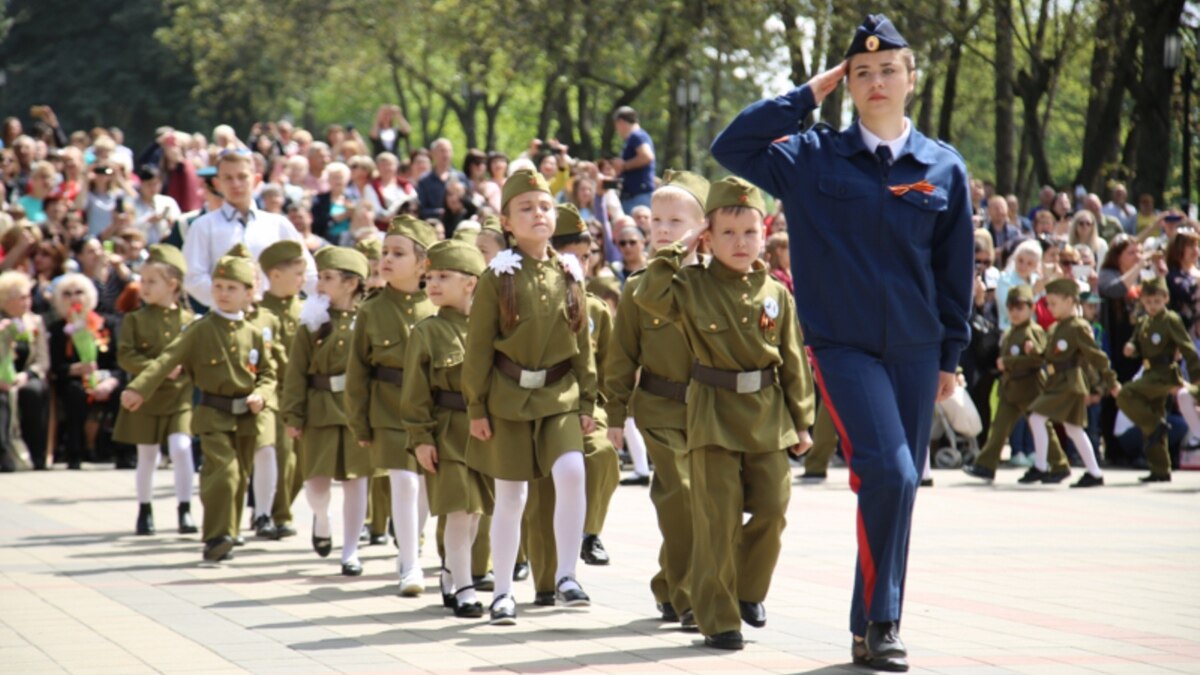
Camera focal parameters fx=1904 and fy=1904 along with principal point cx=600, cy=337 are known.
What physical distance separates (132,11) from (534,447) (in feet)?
184

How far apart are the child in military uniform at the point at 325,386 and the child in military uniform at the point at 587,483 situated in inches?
52.7

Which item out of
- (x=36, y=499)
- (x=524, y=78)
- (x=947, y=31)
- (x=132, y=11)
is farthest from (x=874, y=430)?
(x=132, y=11)

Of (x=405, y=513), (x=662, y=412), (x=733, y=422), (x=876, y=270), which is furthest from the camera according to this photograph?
(x=405, y=513)

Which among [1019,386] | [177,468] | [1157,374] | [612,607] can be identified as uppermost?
[1157,374]

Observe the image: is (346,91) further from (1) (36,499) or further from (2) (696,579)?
(2) (696,579)

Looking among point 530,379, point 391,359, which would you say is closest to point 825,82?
point 530,379

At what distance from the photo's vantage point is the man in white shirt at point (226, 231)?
12836 mm

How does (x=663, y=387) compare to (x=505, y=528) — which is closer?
(x=505, y=528)

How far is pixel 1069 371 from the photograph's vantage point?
54.4 feet

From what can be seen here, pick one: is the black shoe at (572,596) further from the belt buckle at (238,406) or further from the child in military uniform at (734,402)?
the belt buckle at (238,406)

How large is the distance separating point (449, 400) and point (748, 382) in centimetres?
183

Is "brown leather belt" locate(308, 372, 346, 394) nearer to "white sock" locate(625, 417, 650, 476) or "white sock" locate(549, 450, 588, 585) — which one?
"white sock" locate(549, 450, 588, 585)

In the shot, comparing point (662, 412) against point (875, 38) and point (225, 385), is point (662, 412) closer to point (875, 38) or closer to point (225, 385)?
point (875, 38)

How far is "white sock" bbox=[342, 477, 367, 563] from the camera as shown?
1052 centimetres
